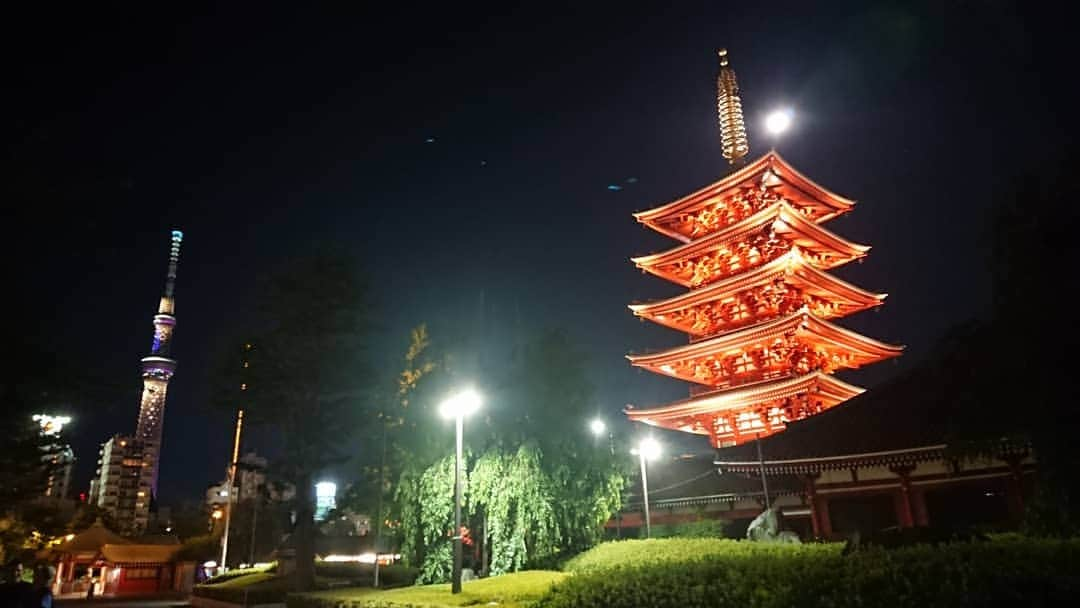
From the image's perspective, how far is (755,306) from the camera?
30.6 m

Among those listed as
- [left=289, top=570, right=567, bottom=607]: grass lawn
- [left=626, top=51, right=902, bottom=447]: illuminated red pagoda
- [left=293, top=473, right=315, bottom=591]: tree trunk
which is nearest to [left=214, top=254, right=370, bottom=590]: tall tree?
[left=293, top=473, right=315, bottom=591]: tree trunk

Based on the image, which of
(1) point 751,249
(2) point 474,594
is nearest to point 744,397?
(1) point 751,249

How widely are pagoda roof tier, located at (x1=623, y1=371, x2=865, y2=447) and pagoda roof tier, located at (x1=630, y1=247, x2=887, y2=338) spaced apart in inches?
159

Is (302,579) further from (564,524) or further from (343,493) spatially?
(564,524)

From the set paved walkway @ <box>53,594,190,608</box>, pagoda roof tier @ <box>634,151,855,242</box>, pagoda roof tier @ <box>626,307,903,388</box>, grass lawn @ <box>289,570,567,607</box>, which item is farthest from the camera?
paved walkway @ <box>53,594,190,608</box>

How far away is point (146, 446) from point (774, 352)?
4592 inches

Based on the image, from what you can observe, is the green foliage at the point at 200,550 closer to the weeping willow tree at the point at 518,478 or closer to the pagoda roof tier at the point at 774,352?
the weeping willow tree at the point at 518,478

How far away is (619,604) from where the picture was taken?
912 cm

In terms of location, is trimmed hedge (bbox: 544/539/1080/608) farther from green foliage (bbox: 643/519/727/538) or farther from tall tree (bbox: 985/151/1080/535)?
green foliage (bbox: 643/519/727/538)

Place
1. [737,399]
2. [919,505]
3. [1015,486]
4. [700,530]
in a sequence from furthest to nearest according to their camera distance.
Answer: [737,399]
[700,530]
[919,505]
[1015,486]

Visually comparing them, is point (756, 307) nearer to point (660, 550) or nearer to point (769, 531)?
point (769, 531)

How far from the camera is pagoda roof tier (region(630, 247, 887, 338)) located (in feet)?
95.0

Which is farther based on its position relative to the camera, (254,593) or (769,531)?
(254,593)

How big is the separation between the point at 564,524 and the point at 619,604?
9645mm
